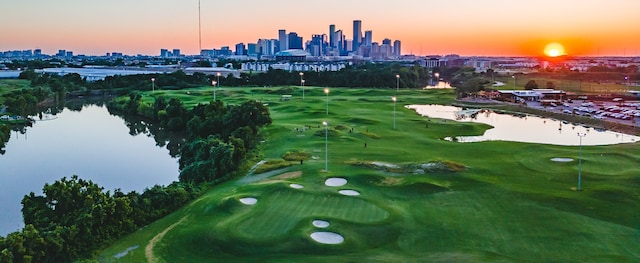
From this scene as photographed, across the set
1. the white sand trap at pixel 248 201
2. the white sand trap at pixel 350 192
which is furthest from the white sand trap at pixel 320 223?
the white sand trap at pixel 350 192

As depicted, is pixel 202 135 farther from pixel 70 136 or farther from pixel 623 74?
pixel 623 74

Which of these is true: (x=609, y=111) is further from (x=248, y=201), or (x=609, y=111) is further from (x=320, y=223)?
(x=320, y=223)

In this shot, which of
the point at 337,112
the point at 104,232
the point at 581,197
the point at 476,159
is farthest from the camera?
the point at 337,112

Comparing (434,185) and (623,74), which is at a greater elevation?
(623,74)

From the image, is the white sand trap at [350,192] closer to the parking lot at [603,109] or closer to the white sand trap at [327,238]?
the white sand trap at [327,238]

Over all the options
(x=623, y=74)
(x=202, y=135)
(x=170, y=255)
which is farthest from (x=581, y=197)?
(x=623, y=74)

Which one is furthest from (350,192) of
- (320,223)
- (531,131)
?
(531,131)
